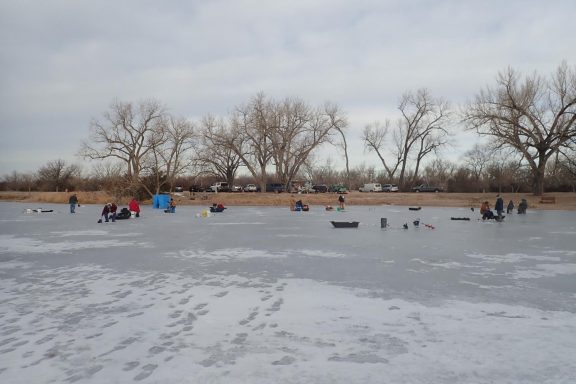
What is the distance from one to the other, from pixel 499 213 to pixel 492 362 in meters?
22.4

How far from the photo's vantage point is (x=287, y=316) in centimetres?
640

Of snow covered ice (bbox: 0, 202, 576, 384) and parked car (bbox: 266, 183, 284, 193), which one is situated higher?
parked car (bbox: 266, 183, 284, 193)

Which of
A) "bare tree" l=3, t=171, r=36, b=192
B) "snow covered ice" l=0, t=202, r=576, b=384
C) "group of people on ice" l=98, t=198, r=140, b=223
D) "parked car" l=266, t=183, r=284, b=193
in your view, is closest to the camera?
"snow covered ice" l=0, t=202, r=576, b=384

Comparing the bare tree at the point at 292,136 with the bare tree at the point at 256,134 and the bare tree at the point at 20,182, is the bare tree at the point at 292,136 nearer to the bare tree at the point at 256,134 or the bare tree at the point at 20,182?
the bare tree at the point at 256,134

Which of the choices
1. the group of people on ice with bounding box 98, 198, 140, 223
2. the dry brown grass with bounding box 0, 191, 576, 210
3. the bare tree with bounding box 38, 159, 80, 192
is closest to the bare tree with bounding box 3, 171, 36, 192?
→ the bare tree with bounding box 38, 159, 80, 192

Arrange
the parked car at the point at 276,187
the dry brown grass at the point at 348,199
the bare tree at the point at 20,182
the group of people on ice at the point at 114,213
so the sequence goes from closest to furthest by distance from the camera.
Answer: the group of people on ice at the point at 114,213, the dry brown grass at the point at 348,199, the parked car at the point at 276,187, the bare tree at the point at 20,182

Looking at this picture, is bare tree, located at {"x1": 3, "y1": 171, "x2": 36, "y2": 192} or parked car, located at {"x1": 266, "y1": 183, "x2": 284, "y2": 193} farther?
bare tree, located at {"x1": 3, "y1": 171, "x2": 36, "y2": 192}

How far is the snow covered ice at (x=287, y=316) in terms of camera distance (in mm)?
4496

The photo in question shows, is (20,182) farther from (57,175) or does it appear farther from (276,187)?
(276,187)

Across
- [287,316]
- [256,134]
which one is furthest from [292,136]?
[287,316]

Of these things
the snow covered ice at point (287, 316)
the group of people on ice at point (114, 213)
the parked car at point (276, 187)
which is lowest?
the snow covered ice at point (287, 316)

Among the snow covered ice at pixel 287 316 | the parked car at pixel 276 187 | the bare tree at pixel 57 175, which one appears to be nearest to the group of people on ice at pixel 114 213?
the snow covered ice at pixel 287 316

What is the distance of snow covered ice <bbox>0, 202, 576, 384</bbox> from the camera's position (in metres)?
4.50

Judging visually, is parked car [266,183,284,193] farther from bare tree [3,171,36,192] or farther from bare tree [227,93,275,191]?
bare tree [3,171,36,192]
